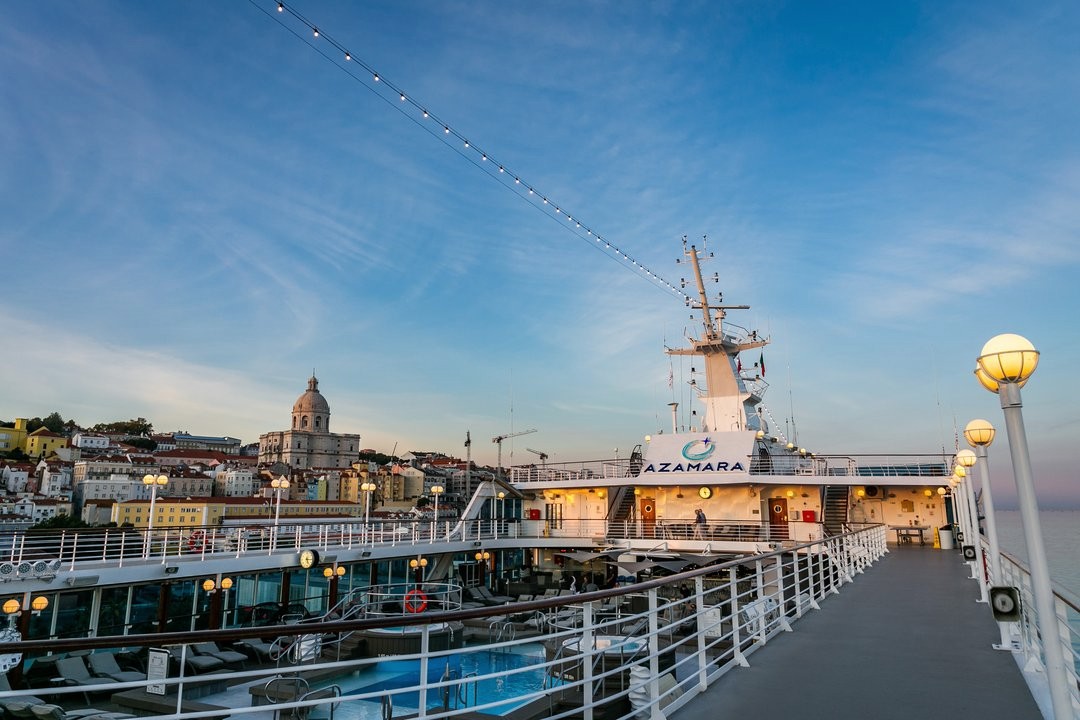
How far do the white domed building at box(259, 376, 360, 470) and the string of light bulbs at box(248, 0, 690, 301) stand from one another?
506 ft

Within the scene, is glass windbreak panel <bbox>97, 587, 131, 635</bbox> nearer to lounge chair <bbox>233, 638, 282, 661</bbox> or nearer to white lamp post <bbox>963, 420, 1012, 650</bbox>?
lounge chair <bbox>233, 638, 282, 661</bbox>

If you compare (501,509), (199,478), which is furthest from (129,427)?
(501,509)

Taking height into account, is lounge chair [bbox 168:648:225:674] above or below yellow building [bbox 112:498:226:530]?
below

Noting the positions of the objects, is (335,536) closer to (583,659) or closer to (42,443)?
(583,659)

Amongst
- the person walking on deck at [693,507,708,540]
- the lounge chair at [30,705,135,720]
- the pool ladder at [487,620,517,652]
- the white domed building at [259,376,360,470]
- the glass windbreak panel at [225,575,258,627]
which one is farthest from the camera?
the white domed building at [259,376,360,470]

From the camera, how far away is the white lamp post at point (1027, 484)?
3484 millimetres

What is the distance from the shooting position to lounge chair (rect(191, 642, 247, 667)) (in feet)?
43.5

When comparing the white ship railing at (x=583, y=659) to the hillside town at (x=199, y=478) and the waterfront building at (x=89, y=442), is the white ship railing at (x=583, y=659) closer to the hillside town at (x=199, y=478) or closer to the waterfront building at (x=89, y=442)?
the hillside town at (x=199, y=478)

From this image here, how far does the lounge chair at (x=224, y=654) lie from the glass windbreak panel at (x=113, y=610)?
3327 mm

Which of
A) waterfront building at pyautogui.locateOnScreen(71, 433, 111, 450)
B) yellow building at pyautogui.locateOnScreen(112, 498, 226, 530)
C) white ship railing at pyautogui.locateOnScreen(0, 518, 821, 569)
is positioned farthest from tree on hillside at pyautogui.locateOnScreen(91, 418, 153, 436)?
white ship railing at pyautogui.locateOnScreen(0, 518, 821, 569)

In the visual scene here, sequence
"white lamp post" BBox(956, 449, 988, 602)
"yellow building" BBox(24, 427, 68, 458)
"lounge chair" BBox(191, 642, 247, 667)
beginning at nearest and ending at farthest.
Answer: "white lamp post" BBox(956, 449, 988, 602) → "lounge chair" BBox(191, 642, 247, 667) → "yellow building" BBox(24, 427, 68, 458)

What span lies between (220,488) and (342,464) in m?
44.2

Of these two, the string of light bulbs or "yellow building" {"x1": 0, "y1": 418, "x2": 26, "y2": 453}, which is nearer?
the string of light bulbs

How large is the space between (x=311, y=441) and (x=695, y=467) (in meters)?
156
